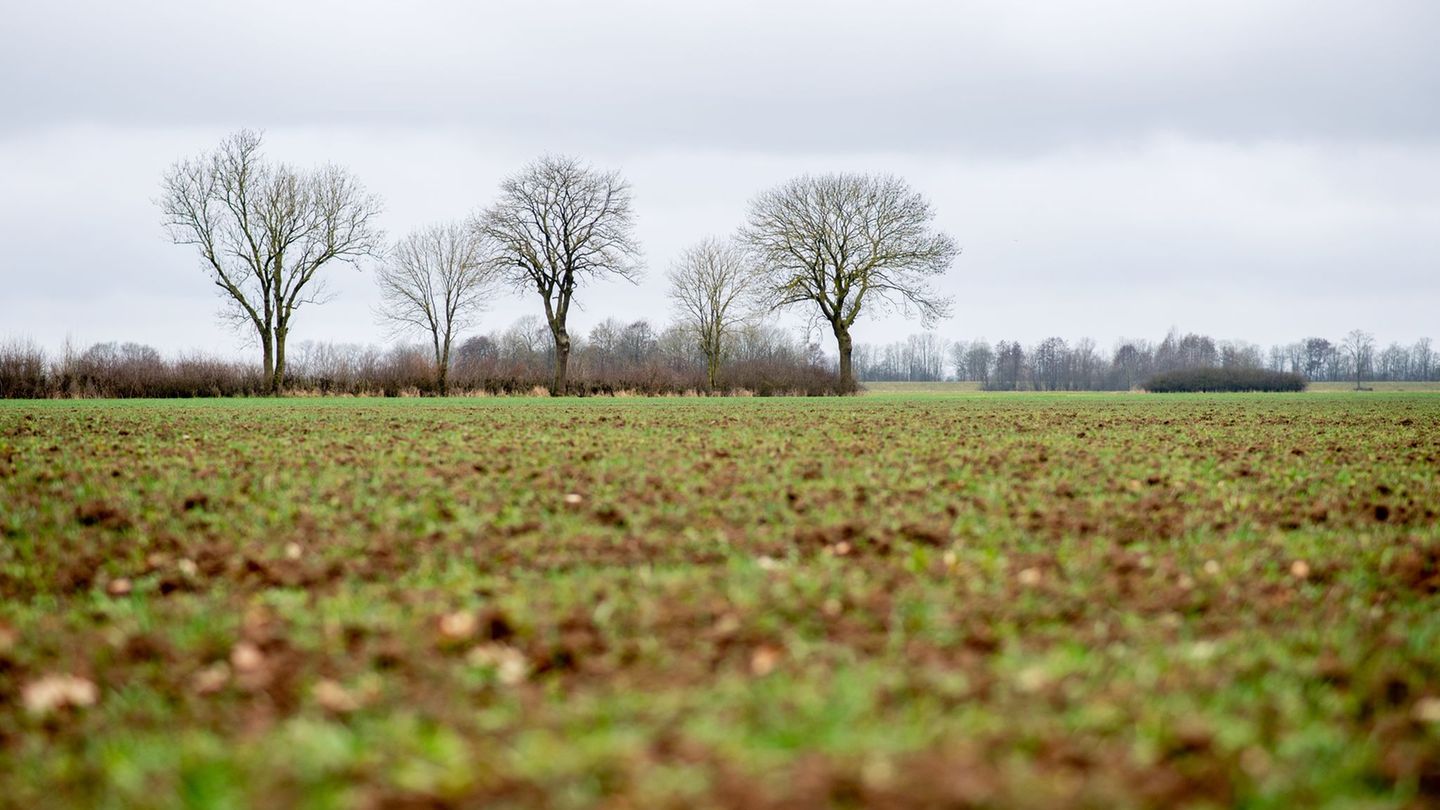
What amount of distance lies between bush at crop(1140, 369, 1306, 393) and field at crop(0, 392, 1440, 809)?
8111cm

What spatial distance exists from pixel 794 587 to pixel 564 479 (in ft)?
13.4

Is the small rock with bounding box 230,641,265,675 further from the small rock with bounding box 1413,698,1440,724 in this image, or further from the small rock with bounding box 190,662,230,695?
the small rock with bounding box 1413,698,1440,724

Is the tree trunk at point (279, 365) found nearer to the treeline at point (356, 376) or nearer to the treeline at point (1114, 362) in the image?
the treeline at point (356, 376)

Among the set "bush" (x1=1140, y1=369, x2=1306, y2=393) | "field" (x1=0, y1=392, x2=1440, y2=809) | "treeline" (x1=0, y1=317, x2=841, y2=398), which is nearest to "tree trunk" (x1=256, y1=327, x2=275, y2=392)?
"treeline" (x1=0, y1=317, x2=841, y2=398)

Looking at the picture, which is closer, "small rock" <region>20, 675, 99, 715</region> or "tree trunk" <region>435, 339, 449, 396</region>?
"small rock" <region>20, 675, 99, 715</region>

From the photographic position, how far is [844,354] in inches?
1971

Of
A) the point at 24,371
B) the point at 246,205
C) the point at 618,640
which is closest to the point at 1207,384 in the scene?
the point at 246,205

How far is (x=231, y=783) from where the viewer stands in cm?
249

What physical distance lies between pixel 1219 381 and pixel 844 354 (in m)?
48.2

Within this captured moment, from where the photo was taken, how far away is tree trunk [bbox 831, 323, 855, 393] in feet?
162

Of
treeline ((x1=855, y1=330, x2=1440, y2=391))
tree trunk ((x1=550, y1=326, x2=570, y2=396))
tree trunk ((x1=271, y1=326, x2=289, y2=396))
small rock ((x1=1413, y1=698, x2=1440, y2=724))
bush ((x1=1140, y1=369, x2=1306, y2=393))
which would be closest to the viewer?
small rock ((x1=1413, y1=698, x2=1440, y2=724))

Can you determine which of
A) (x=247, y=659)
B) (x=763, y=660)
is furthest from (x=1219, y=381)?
(x=247, y=659)

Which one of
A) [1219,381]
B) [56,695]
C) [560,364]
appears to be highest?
[560,364]

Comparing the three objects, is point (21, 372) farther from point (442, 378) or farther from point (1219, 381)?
point (1219, 381)
